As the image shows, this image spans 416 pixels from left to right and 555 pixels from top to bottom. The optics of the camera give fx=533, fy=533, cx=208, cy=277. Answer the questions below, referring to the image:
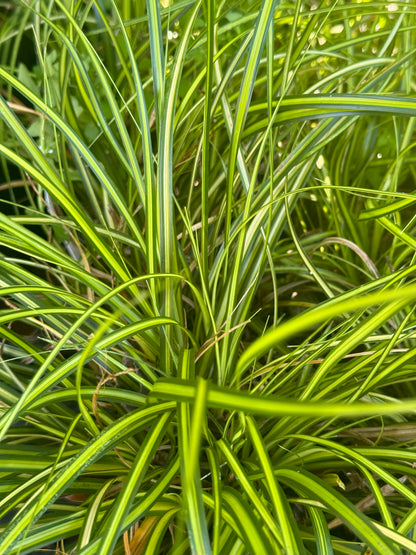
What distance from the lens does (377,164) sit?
0.94 meters

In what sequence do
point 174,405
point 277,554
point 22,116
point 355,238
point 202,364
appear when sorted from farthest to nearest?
point 22,116 → point 355,238 → point 202,364 → point 174,405 → point 277,554

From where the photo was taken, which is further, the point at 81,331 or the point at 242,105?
the point at 81,331

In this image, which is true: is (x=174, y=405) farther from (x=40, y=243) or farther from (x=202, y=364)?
(x=40, y=243)

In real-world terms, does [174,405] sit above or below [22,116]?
below

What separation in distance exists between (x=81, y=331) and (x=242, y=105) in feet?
1.11

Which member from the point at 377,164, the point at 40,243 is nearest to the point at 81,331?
the point at 40,243

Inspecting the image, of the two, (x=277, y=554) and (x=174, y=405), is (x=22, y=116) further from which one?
(x=277, y=554)

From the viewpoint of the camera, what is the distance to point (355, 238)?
89 cm

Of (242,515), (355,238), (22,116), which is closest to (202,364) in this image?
(242,515)

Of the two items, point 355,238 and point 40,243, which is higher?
point 40,243

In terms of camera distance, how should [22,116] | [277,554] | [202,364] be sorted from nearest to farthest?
[277,554], [202,364], [22,116]

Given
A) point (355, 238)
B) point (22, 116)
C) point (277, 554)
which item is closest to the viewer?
point (277, 554)

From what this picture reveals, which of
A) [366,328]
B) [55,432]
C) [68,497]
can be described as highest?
[366,328]

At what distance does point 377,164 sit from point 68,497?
0.73 metres
